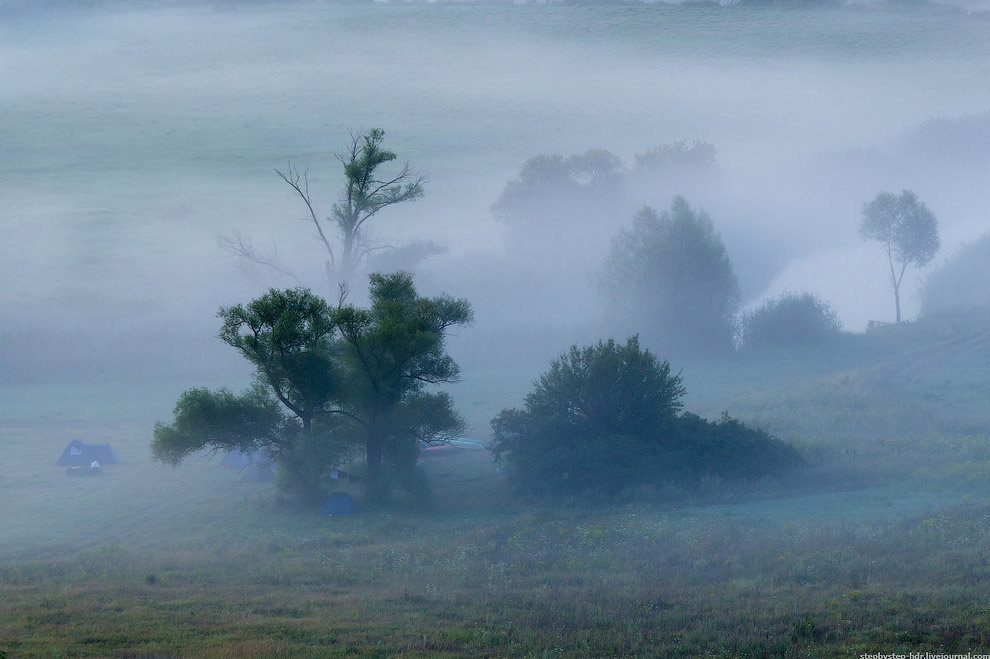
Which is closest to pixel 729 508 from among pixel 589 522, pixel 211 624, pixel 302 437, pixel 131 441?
pixel 589 522

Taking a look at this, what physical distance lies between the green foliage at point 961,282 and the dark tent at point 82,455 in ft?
229

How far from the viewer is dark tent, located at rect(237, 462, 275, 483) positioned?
144 feet

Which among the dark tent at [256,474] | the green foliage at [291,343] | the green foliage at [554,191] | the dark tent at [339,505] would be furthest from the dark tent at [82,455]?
the green foliage at [554,191]

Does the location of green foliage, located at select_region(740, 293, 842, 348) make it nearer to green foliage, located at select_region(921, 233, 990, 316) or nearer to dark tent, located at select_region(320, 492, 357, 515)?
green foliage, located at select_region(921, 233, 990, 316)

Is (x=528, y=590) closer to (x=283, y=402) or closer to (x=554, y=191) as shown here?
(x=283, y=402)

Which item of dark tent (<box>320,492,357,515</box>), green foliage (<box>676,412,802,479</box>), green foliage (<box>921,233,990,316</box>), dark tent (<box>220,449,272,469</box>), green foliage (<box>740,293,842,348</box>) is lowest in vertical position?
dark tent (<box>320,492,357,515</box>)

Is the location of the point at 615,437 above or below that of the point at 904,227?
below

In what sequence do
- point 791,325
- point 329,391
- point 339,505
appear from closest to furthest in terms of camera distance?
Answer: point 339,505 < point 329,391 < point 791,325

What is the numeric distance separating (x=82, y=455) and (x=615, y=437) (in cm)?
2899

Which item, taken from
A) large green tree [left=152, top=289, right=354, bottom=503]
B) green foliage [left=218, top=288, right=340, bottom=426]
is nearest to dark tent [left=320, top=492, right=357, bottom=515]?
large green tree [left=152, top=289, right=354, bottom=503]

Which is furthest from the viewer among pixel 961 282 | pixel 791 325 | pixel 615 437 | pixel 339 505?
pixel 961 282

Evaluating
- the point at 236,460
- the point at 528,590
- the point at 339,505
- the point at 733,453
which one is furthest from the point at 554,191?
the point at 528,590

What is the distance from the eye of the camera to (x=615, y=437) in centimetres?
3894

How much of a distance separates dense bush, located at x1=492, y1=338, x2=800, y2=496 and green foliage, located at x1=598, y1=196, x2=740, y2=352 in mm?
36556
